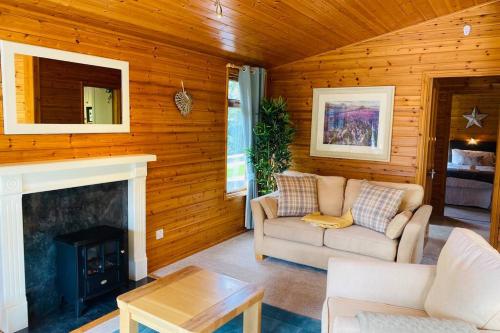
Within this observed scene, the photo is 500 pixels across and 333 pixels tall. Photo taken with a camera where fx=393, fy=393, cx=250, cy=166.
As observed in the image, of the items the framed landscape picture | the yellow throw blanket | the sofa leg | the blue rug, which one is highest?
the framed landscape picture

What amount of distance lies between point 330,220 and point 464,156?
5597mm

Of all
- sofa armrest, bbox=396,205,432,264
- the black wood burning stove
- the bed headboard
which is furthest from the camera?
the bed headboard

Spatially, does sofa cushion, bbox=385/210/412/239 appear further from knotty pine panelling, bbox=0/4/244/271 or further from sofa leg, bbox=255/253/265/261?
knotty pine panelling, bbox=0/4/244/271

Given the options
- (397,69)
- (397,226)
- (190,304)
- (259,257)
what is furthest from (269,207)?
(397,69)

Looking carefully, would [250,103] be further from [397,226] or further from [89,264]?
[89,264]

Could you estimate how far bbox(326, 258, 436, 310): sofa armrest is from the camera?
2.27m

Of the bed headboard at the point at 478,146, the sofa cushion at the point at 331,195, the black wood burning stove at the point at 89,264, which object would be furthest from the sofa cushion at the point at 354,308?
the bed headboard at the point at 478,146

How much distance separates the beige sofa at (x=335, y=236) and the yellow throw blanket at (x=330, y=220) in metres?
0.05

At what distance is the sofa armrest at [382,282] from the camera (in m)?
2.27

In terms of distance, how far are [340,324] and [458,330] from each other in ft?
1.54

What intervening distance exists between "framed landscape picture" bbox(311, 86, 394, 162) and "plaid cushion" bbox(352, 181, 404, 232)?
0.94m

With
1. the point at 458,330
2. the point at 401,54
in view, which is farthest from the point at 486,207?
the point at 458,330

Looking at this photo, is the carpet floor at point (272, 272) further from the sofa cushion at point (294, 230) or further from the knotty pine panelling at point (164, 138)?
the sofa cushion at point (294, 230)

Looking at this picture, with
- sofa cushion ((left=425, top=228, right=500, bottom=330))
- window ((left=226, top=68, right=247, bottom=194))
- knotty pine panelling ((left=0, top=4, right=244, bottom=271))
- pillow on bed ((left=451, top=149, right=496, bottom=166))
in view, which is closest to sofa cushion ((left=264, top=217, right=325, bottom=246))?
knotty pine panelling ((left=0, top=4, right=244, bottom=271))
